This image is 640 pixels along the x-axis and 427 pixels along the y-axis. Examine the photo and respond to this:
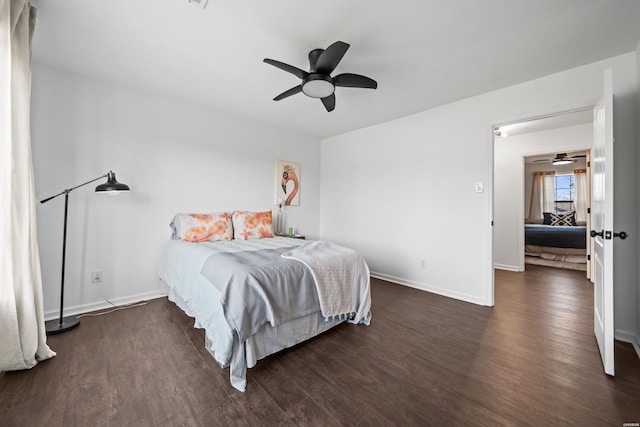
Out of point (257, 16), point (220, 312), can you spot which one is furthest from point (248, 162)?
point (220, 312)

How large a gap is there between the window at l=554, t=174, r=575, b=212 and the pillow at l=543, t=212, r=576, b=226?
28 centimetres

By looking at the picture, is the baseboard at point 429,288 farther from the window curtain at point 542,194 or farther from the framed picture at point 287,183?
the window curtain at point 542,194

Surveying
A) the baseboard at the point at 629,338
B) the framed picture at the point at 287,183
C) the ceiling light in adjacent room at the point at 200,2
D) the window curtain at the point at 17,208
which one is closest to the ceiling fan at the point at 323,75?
the ceiling light in adjacent room at the point at 200,2

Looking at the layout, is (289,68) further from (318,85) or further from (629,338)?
(629,338)

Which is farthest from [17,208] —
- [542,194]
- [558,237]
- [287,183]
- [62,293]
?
[542,194]

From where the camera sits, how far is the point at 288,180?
4.54m

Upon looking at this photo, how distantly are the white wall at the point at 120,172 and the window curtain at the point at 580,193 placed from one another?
8.83 metres

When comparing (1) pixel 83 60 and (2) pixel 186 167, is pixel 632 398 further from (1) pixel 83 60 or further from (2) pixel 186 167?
(1) pixel 83 60

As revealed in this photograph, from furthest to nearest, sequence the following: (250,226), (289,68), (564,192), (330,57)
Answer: (564,192) < (250,226) < (289,68) < (330,57)

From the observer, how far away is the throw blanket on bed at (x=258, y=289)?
5.46ft

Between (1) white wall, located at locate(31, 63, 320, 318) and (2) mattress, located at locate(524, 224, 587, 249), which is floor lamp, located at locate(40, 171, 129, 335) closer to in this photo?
(1) white wall, located at locate(31, 63, 320, 318)

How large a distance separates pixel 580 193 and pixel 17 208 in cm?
1059

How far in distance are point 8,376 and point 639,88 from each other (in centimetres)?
534

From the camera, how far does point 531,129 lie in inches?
172
